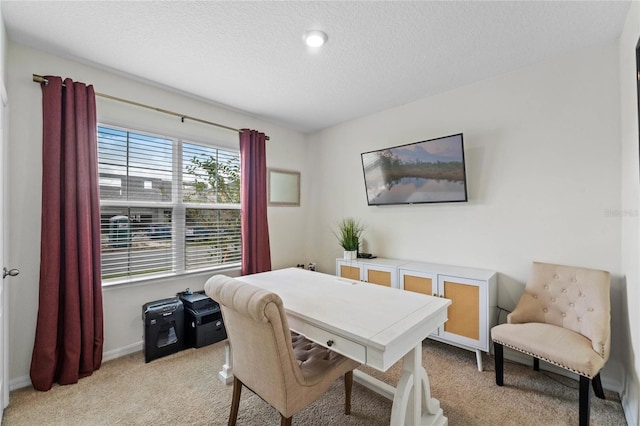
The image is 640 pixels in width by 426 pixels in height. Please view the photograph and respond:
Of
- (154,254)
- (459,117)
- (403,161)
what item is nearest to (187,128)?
(154,254)

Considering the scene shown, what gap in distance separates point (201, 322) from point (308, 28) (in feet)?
8.74

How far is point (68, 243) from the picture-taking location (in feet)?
7.04

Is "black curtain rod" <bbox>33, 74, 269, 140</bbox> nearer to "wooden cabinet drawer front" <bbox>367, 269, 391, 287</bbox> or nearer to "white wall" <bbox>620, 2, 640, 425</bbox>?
"wooden cabinet drawer front" <bbox>367, 269, 391, 287</bbox>

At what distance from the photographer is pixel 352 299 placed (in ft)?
5.53

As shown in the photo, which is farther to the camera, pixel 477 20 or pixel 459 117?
pixel 459 117

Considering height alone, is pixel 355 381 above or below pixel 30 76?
below

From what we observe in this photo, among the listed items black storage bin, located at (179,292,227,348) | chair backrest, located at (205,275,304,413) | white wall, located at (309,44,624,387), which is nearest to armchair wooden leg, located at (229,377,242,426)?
chair backrest, located at (205,275,304,413)

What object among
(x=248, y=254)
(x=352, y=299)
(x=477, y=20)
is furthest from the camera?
(x=248, y=254)

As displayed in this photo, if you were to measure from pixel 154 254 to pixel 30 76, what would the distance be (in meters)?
1.69

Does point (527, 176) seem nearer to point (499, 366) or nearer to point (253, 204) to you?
point (499, 366)

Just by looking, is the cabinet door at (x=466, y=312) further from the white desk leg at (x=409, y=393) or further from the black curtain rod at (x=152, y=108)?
the black curtain rod at (x=152, y=108)

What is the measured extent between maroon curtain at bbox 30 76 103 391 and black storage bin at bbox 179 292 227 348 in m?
0.68

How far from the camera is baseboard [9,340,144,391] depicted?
6.65 ft

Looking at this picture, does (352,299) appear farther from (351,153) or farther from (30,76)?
(30,76)
